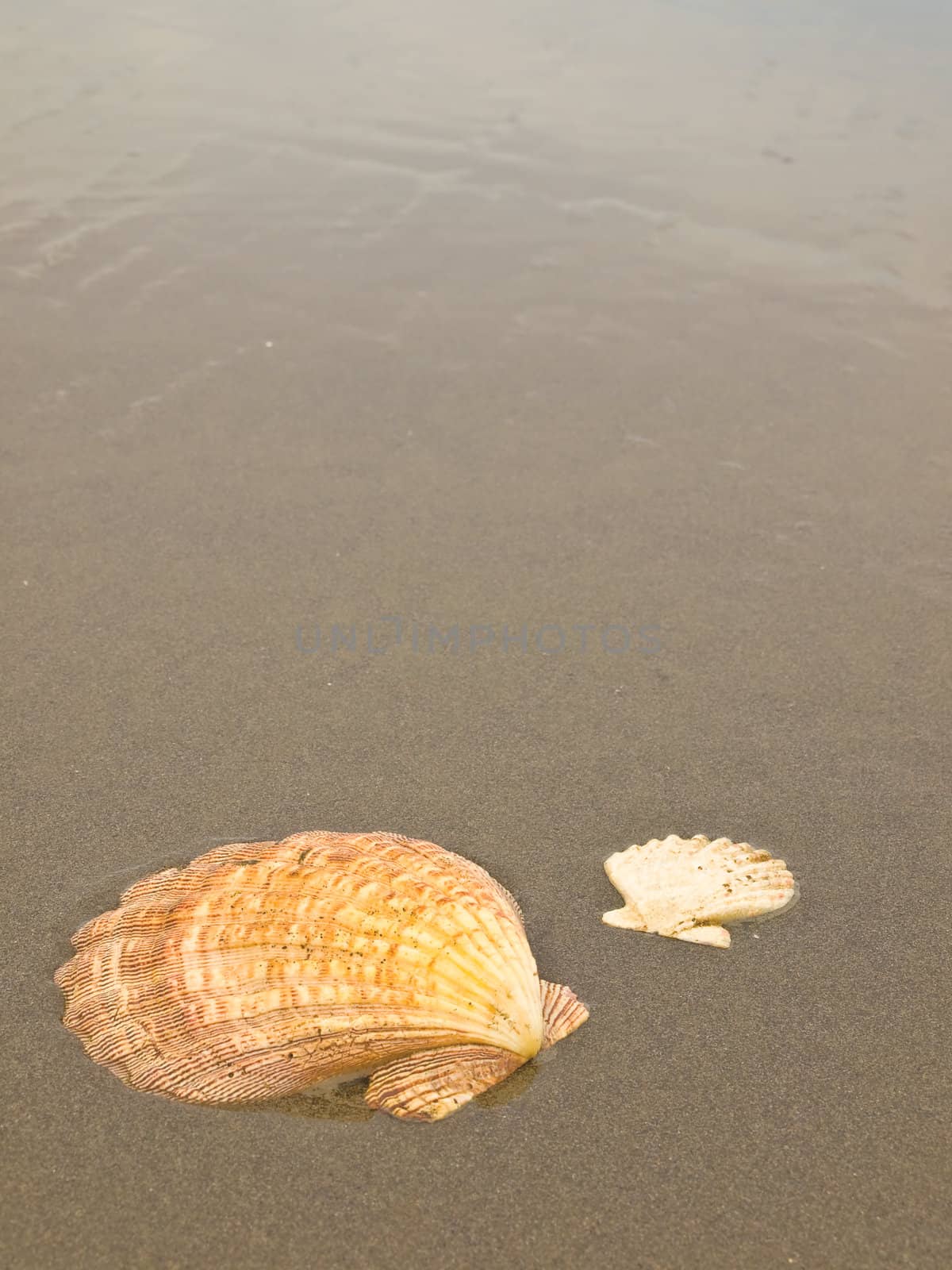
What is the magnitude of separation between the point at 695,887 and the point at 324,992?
1063 millimetres

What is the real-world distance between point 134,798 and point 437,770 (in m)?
0.91

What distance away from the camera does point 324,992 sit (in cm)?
260

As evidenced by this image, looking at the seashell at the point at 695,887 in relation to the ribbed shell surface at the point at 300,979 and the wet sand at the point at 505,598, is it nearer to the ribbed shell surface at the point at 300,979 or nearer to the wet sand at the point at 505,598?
the wet sand at the point at 505,598

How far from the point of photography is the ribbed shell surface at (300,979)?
102 inches

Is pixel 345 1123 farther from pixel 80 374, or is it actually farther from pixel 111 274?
pixel 111 274

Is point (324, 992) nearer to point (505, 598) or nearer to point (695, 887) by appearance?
point (695, 887)

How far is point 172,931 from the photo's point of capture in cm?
280

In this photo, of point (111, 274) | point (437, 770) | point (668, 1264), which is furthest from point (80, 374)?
point (668, 1264)

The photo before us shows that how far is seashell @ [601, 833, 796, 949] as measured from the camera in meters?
3.02

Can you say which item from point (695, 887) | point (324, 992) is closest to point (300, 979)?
point (324, 992)

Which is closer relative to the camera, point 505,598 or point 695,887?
point 695,887

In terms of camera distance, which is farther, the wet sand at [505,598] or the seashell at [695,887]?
the seashell at [695,887]

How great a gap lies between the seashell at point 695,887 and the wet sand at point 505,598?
0.21 ft

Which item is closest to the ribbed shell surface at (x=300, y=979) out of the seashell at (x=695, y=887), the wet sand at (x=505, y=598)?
the wet sand at (x=505, y=598)
